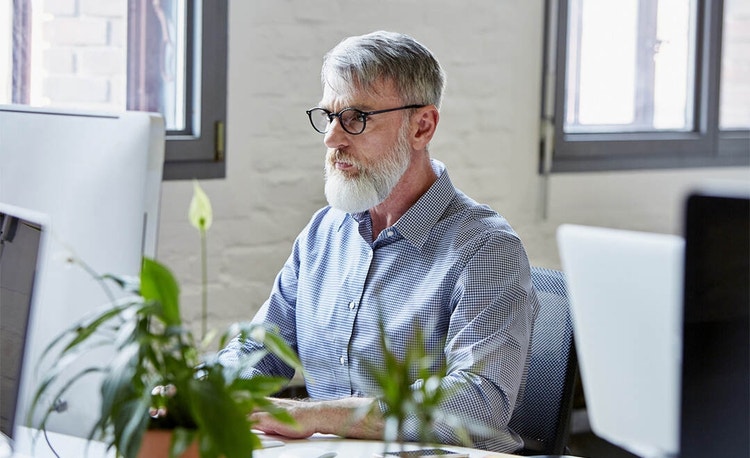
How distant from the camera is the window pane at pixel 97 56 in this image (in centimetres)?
280

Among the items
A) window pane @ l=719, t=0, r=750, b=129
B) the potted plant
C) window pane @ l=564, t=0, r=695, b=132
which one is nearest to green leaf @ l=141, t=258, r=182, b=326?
the potted plant

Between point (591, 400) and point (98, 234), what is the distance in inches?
24.1

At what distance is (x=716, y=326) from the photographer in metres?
1.04

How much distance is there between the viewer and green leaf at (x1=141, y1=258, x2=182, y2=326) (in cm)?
113

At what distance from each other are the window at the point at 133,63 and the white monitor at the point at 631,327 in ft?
6.34

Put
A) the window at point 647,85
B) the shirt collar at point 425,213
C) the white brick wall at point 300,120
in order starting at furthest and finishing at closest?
1. the window at point 647,85
2. the white brick wall at point 300,120
3. the shirt collar at point 425,213

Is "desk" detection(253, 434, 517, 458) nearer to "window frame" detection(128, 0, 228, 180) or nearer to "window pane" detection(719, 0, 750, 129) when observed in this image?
"window frame" detection(128, 0, 228, 180)

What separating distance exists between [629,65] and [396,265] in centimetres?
209

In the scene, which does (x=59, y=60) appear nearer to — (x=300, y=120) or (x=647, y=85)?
(x=300, y=120)

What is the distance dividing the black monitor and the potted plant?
1.31 ft

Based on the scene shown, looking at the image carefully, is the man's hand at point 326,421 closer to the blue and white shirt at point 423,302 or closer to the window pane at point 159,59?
the blue and white shirt at point 423,302

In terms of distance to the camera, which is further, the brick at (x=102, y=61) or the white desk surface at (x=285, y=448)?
the brick at (x=102, y=61)

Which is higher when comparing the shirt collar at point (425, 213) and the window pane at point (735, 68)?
the window pane at point (735, 68)

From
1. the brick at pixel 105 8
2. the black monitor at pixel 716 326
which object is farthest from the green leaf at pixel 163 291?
the brick at pixel 105 8
